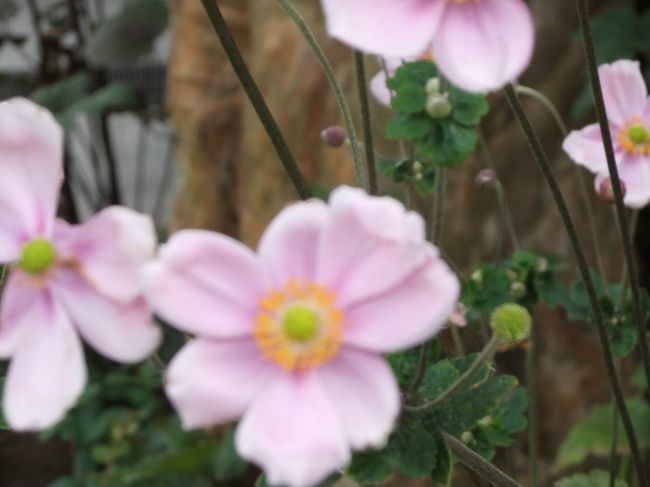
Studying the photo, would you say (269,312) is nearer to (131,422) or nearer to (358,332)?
(358,332)

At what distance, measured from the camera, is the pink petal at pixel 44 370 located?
288 mm

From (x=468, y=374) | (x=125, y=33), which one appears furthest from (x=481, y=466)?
(x=125, y=33)

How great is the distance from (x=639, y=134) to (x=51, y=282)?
329 millimetres

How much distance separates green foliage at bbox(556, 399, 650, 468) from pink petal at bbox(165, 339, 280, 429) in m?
0.97

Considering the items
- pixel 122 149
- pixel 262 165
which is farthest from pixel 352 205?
pixel 122 149

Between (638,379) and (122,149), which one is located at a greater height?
(638,379)

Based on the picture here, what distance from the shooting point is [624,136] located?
53cm

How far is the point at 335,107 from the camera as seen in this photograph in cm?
142

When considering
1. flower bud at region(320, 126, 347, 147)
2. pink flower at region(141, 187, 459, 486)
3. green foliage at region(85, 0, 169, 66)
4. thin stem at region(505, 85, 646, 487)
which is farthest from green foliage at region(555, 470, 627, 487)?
green foliage at region(85, 0, 169, 66)

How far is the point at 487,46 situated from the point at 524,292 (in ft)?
1.13

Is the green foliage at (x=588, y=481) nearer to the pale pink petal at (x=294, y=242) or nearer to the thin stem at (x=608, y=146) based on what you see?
the thin stem at (x=608, y=146)

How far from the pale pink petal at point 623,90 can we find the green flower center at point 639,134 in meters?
0.01

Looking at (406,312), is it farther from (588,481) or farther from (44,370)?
(588,481)

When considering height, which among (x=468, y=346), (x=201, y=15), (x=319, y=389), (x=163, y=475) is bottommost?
(x=163, y=475)
